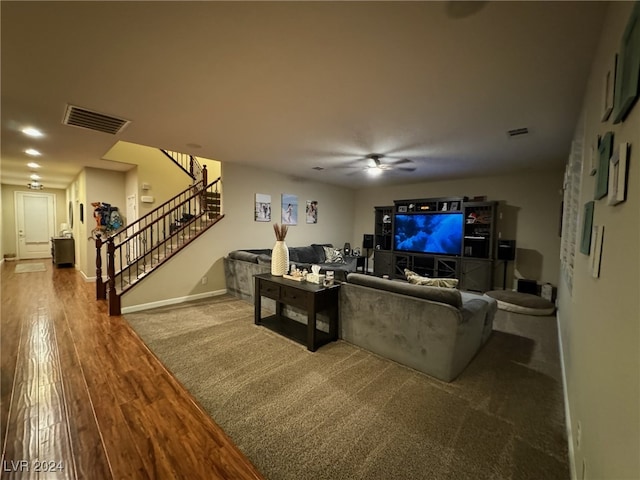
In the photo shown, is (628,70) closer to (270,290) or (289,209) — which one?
(270,290)

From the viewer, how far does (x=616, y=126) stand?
3.72ft

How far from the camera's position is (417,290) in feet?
8.39

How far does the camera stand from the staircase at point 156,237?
4066 millimetres

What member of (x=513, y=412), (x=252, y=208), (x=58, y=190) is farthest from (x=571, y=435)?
(x=58, y=190)

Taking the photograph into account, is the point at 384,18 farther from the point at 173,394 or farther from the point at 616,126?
the point at 173,394

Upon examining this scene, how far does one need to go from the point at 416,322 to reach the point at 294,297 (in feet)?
4.47

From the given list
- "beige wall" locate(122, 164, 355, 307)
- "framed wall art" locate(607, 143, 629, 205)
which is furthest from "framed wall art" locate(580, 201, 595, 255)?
"beige wall" locate(122, 164, 355, 307)

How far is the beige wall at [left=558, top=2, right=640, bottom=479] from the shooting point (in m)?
0.76

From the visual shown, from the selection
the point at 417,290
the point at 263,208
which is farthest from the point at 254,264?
the point at 417,290

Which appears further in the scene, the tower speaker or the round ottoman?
the tower speaker

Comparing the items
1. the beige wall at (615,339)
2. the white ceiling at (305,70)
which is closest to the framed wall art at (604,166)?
the beige wall at (615,339)

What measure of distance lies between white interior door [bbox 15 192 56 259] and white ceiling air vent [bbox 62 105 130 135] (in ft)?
28.8

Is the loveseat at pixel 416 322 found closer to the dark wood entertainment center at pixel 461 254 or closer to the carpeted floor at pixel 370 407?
the carpeted floor at pixel 370 407

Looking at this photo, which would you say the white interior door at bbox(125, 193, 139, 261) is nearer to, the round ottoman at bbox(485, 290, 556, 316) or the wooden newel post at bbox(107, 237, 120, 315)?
the wooden newel post at bbox(107, 237, 120, 315)
